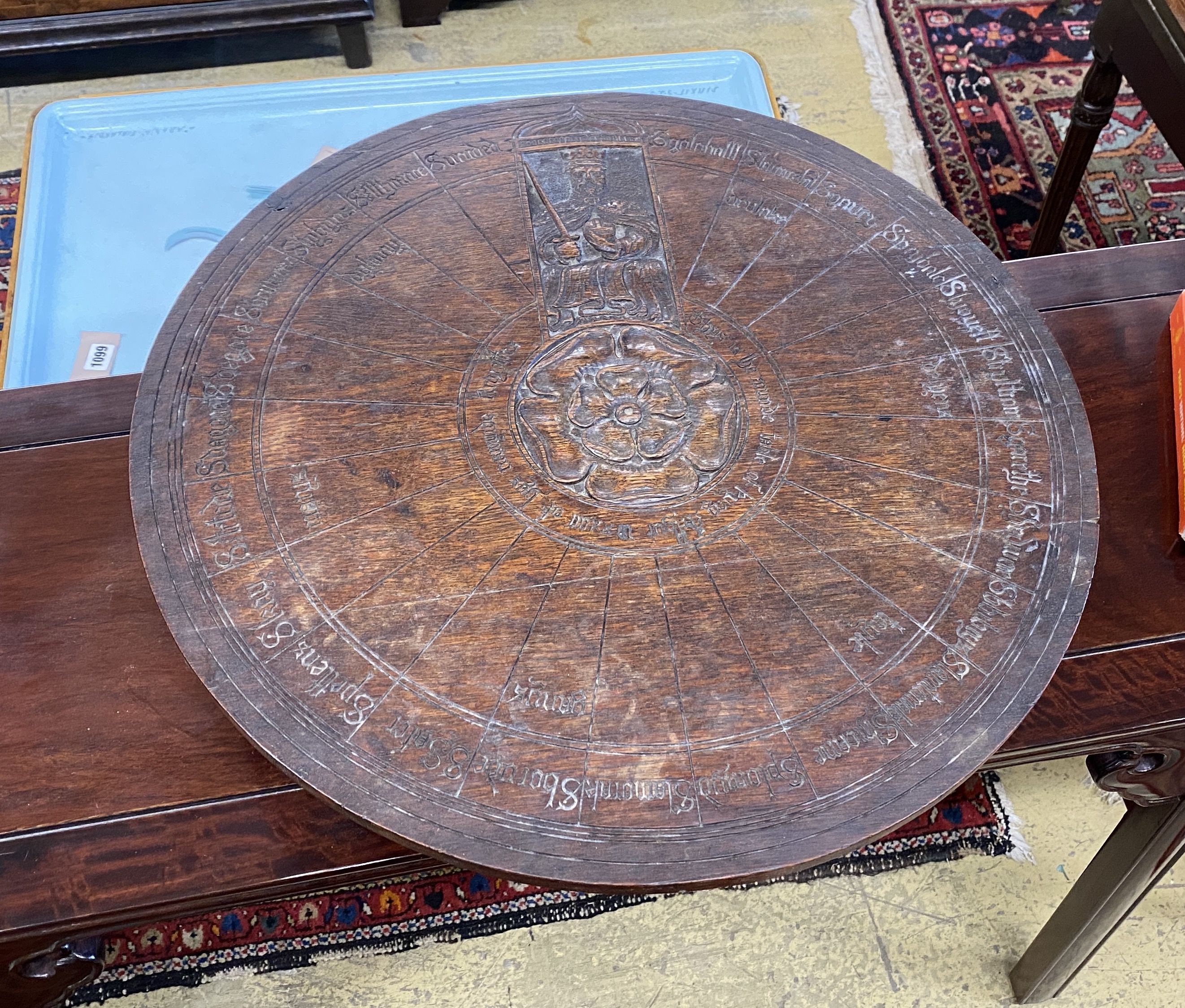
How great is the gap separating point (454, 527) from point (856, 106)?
8.61 feet

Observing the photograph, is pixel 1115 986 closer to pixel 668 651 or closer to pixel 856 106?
pixel 668 651

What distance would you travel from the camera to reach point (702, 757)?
4.75 feet

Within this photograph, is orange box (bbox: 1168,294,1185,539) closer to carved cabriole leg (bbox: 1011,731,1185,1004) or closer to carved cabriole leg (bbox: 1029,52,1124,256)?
carved cabriole leg (bbox: 1011,731,1185,1004)

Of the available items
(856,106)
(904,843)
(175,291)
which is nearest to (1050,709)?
(904,843)

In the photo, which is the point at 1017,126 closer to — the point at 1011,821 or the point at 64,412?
the point at 1011,821

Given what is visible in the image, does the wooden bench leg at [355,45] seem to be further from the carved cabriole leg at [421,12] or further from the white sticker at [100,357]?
the white sticker at [100,357]

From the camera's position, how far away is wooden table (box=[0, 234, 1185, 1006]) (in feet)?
5.03

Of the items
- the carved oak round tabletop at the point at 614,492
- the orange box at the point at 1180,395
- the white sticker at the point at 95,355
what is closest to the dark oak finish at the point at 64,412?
the carved oak round tabletop at the point at 614,492

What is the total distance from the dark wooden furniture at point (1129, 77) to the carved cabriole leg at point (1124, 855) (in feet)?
4.61

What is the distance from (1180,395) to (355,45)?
2.81 metres

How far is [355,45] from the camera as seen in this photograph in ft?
11.8

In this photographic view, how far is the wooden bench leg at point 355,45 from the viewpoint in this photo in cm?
354

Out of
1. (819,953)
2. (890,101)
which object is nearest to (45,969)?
(819,953)

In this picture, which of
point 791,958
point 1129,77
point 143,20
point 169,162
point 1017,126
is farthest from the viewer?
point 1017,126
